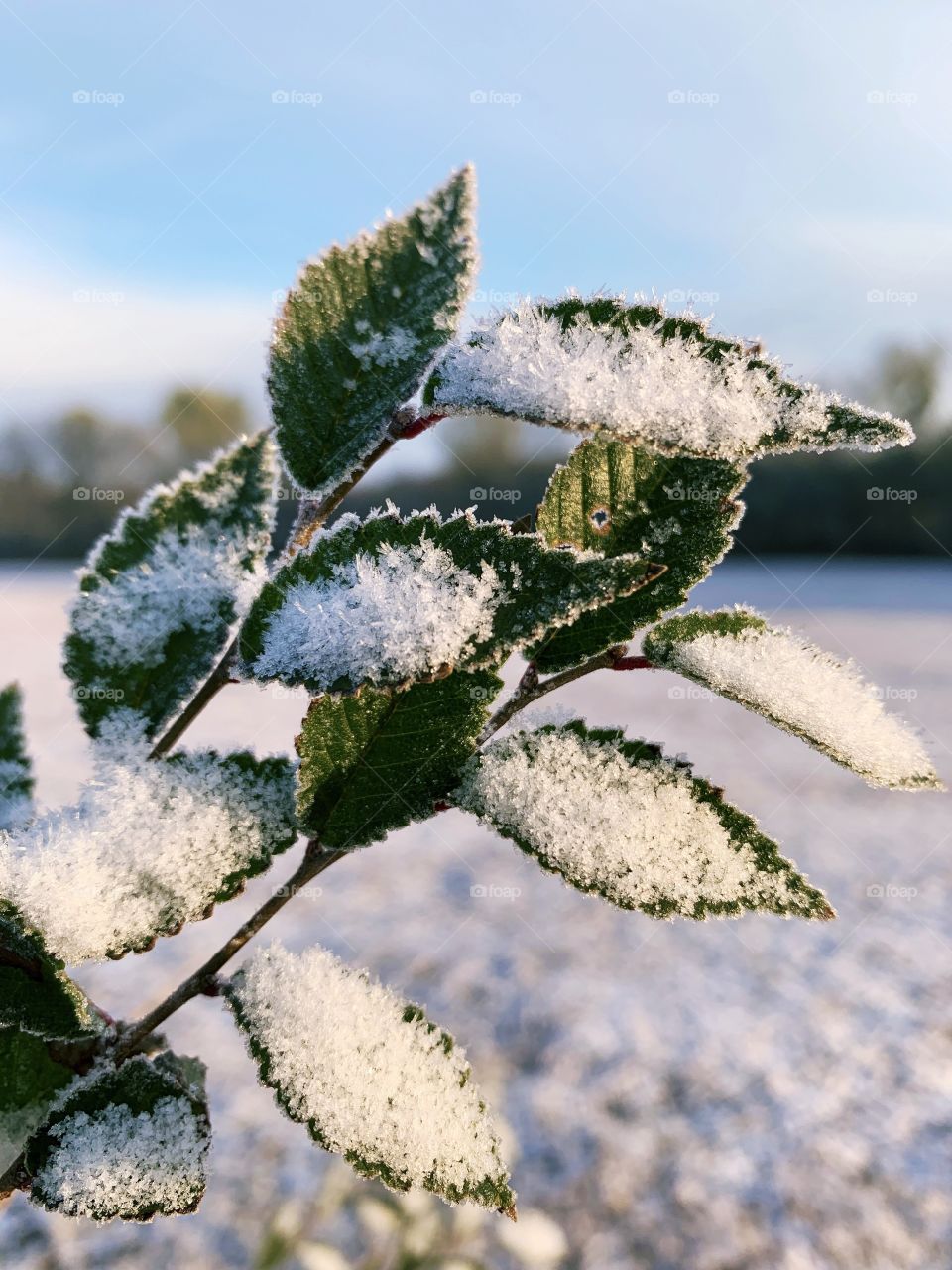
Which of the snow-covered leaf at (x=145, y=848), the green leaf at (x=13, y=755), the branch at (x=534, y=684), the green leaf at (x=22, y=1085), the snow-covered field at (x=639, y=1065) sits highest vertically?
the branch at (x=534, y=684)

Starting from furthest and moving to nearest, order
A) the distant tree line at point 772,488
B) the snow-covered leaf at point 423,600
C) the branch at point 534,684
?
the distant tree line at point 772,488 → the branch at point 534,684 → the snow-covered leaf at point 423,600

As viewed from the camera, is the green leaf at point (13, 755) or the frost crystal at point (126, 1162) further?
the green leaf at point (13, 755)

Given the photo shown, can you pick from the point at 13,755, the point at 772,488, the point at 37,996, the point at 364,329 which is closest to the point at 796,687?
the point at 364,329

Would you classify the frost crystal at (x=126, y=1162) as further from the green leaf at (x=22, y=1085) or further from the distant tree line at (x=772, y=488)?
the distant tree line at (x=772, y=488)

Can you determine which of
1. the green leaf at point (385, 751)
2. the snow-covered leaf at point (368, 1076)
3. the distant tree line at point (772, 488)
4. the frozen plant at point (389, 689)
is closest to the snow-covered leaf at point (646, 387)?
the frozen plant at point (389, 689)

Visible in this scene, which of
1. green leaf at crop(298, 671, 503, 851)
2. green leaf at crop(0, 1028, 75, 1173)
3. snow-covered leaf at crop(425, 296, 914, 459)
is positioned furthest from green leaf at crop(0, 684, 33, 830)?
snow-covered leaf at crop(425, 296, 914, 459)

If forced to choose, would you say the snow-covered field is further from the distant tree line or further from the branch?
the distant tree line

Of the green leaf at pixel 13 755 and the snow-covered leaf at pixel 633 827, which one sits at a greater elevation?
the snow-covered leaf at pixel 633 827
